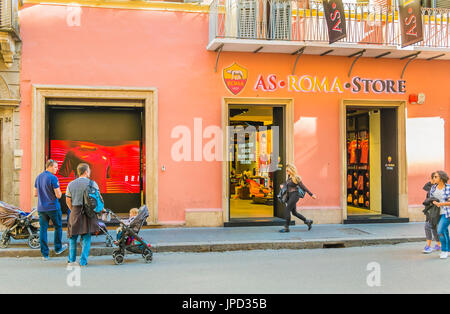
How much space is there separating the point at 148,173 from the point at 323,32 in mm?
Result: 6093

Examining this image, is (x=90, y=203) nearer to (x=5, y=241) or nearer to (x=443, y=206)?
(x=5, y=241)

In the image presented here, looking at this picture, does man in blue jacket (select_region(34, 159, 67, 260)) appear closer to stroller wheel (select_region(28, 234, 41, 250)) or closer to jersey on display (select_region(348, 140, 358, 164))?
stroller wheel (select_region(28, 234, 41, 250))

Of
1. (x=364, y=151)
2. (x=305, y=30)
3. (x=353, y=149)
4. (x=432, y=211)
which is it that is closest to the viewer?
(x=432, y=211)

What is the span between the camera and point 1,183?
11.6m

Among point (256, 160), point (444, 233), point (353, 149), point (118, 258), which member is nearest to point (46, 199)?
point (118, 258)

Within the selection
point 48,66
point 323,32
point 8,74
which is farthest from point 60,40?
point 323,32

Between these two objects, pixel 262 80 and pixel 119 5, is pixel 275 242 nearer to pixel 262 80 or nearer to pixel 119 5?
pixel 262 80

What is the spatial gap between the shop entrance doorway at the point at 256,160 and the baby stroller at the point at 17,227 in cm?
527

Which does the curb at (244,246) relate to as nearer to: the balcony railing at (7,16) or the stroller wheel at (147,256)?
the stroller wheel at (147,256)

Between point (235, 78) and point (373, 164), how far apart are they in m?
5.68

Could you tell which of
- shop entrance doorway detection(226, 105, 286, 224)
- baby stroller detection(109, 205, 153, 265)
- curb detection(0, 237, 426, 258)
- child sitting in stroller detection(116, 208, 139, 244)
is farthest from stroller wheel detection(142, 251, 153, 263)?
shop entrance doorway detection(226, 105, 286, 224)

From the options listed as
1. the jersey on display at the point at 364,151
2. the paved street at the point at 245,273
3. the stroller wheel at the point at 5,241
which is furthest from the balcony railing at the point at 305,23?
the stroller wheel at the point at 5,241

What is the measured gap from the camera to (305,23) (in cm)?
1273

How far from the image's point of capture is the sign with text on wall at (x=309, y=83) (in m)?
12.7
